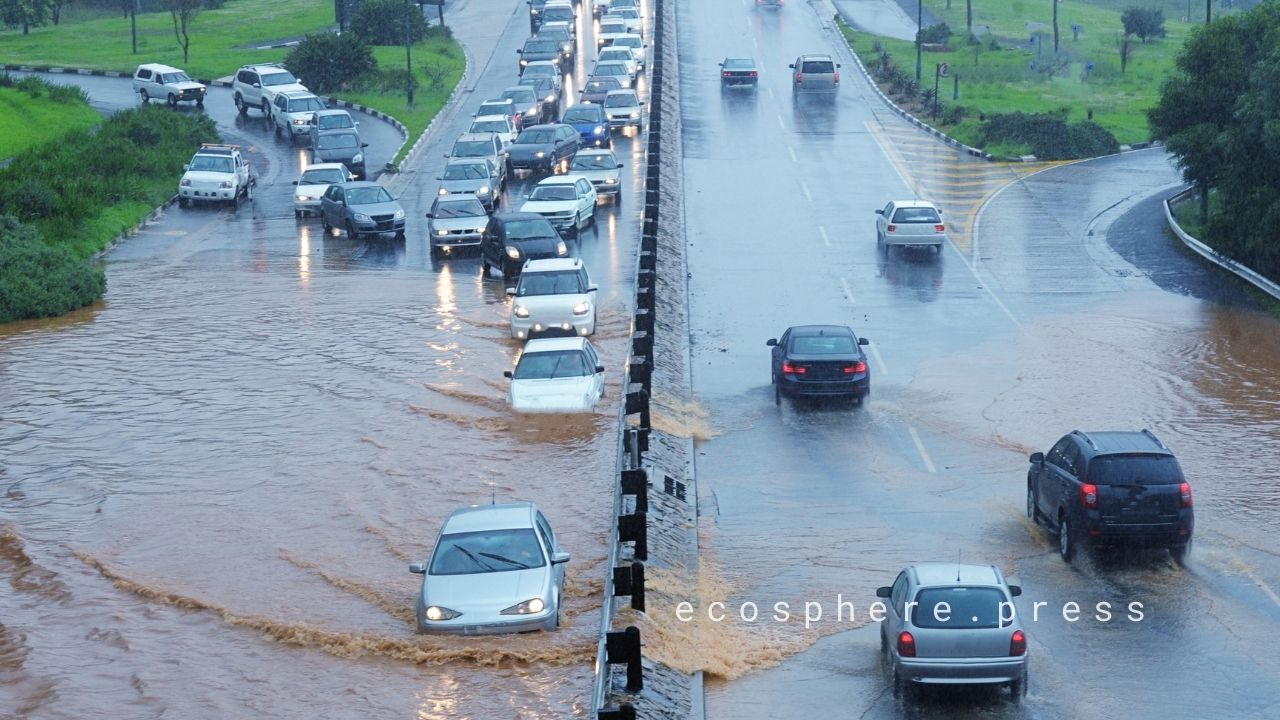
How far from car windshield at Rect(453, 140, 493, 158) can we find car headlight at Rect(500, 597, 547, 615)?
33026mm

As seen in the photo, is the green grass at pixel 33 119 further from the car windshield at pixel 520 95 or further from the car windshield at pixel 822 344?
the car windshield at pixel 822 344

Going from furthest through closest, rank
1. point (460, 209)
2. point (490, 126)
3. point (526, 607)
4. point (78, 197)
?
point (490, 126), point (78, 197), point (460, 209), point (526, 607)

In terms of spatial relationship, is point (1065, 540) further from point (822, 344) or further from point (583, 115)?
point (583, 115)

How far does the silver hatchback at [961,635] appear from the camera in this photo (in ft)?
50.9

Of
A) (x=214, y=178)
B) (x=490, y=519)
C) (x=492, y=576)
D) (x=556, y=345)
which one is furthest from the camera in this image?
(x=214, y=178)

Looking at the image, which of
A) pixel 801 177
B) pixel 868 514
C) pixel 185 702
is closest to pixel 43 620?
pixel 185 702

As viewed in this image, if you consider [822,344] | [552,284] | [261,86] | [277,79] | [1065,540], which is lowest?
[1065,540]

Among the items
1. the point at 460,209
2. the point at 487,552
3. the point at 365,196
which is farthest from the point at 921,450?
the point at 365,196

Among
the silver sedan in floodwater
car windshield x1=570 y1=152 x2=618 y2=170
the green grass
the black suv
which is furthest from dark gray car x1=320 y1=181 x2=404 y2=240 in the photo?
the black suv

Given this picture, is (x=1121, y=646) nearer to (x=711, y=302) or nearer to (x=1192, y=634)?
(x=1192, y=634)

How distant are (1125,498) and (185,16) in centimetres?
6932

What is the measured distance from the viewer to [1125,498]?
19.7 meters

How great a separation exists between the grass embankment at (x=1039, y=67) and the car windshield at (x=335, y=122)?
20424 mm

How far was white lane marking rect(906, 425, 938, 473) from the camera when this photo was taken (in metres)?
24.8
